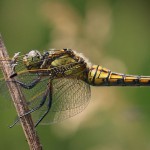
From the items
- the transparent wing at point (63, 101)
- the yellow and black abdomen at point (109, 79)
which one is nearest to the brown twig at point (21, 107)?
the transparent wing at point (63, 101)

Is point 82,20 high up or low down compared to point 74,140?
up

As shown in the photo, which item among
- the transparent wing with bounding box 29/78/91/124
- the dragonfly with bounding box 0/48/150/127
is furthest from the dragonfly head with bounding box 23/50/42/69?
the transparent wing with bounding box 29/78/91/124

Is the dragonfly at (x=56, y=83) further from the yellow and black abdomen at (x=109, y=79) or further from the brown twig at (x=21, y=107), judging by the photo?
the brown twig at (x=21, y=107)

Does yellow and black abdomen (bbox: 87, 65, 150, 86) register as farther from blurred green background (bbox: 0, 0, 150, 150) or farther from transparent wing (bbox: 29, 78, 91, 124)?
blurred green background (bbox: 0, 0, 150, 150)

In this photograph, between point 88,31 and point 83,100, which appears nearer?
point 83,100

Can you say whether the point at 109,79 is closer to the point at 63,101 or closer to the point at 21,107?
the point at 63,101

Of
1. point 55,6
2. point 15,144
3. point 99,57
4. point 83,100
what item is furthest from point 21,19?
point 83,100

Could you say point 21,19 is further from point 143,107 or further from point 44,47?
point 143,107
